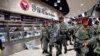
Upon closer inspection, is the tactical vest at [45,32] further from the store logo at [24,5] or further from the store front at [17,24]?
the store logo at [24,5]

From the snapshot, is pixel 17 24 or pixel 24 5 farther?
pixel 24 5

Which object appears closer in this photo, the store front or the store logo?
the store front

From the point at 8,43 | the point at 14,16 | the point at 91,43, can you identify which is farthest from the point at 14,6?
the point at 91,43

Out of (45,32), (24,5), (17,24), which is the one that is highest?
(24,5)

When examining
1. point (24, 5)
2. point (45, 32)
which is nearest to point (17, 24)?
point (24, 5)

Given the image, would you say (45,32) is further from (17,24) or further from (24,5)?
(24,5)

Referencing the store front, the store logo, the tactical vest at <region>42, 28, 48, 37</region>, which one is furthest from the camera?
the store logo

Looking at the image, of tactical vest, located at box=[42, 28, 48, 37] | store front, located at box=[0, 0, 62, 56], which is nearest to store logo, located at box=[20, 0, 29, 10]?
store front, located at box=[0, 0, 62, 56]

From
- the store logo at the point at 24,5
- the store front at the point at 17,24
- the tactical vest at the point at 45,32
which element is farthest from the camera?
the store logo at the point at 24,5

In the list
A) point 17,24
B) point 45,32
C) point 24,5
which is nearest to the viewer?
point 45,32

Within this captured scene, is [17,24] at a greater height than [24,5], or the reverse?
[24,5]

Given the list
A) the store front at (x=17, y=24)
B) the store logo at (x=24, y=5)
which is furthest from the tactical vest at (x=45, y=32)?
the store logo at (x=24, y=5)

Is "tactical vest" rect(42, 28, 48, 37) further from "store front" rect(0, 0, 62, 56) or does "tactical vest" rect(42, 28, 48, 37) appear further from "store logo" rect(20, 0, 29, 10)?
"store logo" rect(20, 0, 29, 10)

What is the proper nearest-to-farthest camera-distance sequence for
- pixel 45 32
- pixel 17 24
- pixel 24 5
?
1. pixel 45 32
2. pixel 17 24
3. pixel 24 5
